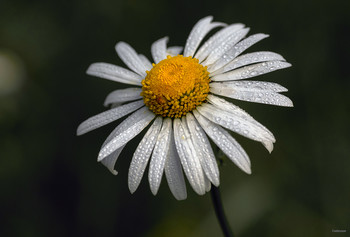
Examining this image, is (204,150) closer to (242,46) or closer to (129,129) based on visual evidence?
(129,129)

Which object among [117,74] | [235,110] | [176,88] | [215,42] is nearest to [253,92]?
[235,110]

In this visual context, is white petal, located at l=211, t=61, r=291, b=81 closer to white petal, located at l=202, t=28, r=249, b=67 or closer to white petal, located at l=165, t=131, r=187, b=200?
white petal, located at l=202, t=28, r=249, b=67

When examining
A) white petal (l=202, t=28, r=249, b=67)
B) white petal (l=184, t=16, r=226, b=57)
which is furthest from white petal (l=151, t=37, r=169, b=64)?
white petal (l=202, t=28, r=249, b=67)

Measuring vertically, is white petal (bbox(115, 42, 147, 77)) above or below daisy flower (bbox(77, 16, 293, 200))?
above

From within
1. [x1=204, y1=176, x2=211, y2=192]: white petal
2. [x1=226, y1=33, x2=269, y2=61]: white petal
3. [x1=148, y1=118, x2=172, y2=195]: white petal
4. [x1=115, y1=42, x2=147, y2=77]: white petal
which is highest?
[x1=115, y1=42, x2=147, y2=77]: white petal

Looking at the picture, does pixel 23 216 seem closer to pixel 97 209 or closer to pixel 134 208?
pixel 97 209

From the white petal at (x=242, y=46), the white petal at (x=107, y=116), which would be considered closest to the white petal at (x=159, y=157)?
the white petal at (x=107, y=116)

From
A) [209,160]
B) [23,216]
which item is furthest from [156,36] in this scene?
[209,160]
